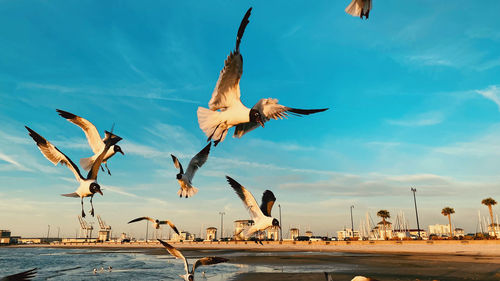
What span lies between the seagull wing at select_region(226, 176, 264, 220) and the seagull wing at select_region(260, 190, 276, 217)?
2.71 ft

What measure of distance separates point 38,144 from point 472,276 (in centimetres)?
2573

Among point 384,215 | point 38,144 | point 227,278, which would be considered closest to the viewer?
point 38,144

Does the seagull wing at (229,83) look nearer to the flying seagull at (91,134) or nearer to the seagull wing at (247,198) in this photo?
the seagull wing at (247,198)

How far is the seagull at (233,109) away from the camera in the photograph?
7562 mm

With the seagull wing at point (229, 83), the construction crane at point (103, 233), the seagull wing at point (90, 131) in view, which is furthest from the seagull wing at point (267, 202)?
the construction crane at point (103, 233)

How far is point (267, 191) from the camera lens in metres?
13.6

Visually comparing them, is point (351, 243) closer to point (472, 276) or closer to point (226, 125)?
point (472, 276)

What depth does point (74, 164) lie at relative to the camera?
1066 centimetres

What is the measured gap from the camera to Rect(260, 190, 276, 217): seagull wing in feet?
42.9

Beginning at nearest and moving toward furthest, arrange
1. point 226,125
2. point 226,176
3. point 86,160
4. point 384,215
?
point 226,125 → point 86,160 → point 226,176 → point 384,215

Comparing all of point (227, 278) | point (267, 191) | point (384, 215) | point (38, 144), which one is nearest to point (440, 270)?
point (227, 278)

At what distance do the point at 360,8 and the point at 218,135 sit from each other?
14.7ft

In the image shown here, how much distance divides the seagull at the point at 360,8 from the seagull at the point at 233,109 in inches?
108

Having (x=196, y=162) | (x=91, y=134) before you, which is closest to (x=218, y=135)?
(x=196, y=162)
